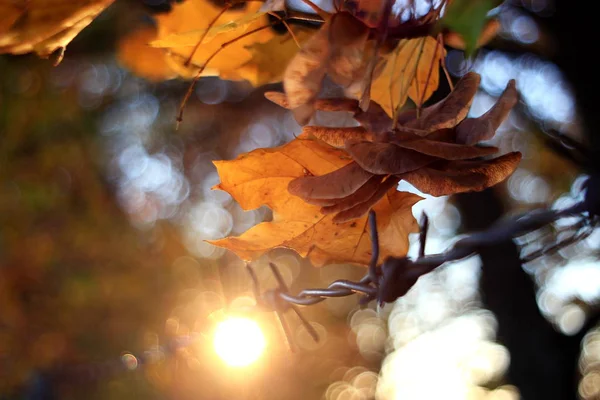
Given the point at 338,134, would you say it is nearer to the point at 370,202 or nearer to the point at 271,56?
the point at 370,202

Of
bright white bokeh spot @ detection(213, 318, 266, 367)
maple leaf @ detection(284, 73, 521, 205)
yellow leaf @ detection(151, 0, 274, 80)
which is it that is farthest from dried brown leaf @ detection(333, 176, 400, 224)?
bright white bokeh spot @ detection(213, 318, 266, 367)

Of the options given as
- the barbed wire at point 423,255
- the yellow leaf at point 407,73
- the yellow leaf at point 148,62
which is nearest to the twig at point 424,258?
the barbed wire at point 423,255

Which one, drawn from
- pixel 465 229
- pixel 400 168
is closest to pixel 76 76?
pixel 465 229

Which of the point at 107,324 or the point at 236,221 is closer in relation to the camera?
the point at 107,324

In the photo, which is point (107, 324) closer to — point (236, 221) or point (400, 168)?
point (236, 221)

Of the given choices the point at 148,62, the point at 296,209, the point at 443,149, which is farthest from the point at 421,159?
the point at 148,62

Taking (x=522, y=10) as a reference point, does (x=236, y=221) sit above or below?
below
